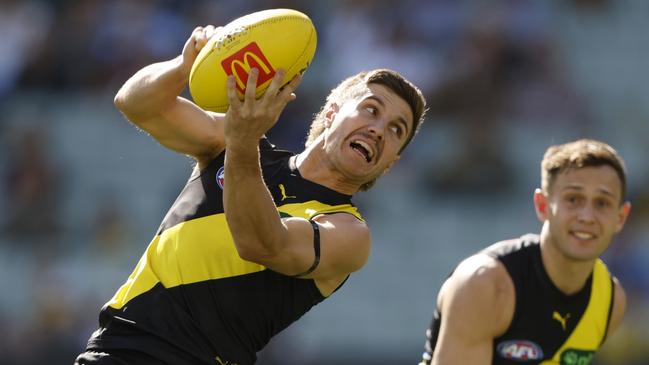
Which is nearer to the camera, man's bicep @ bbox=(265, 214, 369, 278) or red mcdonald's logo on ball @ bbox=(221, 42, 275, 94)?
red mcdonald's logo on ball @ bbox=(221, 42, 275, 94)

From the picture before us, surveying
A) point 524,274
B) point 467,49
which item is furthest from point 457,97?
point 524,274

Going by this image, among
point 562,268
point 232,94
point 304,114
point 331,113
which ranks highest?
point 304,114

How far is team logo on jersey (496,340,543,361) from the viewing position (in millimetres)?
6258

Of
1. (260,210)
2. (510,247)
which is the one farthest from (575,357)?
(260,210)

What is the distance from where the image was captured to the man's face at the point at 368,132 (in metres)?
5.55

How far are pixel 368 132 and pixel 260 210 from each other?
39.5 inches

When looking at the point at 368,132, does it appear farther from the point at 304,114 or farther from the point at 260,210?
the point at 304,114

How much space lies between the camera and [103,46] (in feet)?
46.6

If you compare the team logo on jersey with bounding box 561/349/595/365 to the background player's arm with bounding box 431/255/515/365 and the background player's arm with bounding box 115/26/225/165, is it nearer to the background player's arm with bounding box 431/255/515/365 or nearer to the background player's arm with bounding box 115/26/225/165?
the background player's arm with bounding box 431/255/515/365

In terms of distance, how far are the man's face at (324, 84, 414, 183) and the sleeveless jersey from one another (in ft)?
3.56

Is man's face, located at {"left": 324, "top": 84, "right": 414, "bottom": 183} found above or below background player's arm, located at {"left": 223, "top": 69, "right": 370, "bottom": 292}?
above

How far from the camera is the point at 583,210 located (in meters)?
6.37

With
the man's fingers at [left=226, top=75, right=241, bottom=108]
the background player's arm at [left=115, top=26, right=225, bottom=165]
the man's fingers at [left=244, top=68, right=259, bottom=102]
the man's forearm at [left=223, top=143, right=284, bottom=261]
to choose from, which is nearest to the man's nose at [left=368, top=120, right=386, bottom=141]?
the background player's arm at [left=115, top=26, right=225, bottom=165]

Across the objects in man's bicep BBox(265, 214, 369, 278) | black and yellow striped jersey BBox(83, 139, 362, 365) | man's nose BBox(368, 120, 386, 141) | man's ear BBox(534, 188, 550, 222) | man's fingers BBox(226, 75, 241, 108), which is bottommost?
black and yellow striped jersey BBox(83, 139, 362, 365)
